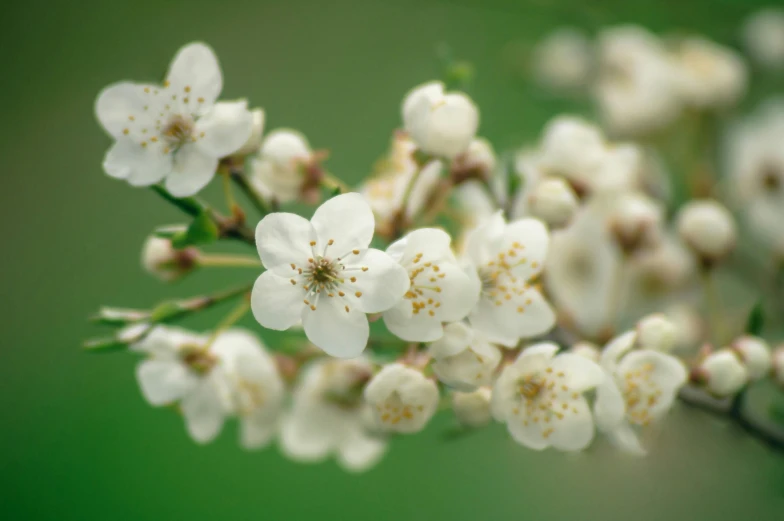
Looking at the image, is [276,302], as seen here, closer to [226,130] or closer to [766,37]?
[226,130]

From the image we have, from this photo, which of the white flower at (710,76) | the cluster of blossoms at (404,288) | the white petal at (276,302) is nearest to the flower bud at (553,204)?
the cluster of blossoms at (404,288)

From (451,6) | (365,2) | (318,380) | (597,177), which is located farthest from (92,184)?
(597,177)

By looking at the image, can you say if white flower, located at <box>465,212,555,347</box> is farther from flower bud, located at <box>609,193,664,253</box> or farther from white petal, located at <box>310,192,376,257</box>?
flower bud, located at <box>609,193,664,253</box>

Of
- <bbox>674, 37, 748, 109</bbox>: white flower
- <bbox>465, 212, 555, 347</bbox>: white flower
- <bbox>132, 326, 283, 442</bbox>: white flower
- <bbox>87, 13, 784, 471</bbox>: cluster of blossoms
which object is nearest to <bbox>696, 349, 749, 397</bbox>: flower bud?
<bbox>87, 13, 784, 471</bbox>: cluster of blossoms

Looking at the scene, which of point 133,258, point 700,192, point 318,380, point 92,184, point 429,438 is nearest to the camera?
point 318,380

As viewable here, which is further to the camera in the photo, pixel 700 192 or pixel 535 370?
pixel 700 192

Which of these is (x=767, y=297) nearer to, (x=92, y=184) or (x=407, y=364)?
(x=407, y=364)

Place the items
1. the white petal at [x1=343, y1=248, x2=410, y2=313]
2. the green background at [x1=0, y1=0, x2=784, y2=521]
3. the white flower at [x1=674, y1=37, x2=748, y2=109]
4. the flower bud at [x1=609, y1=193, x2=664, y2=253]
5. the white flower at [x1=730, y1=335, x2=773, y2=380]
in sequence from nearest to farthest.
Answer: the white petal at [x1=343, y1=248, x2=410, y2=313]
the white flower at [x1=730, y1=335, x2=773, y2=380]
the flower bud at [x1=609, y1=193, x2=664, y2=253]
the white flower at [x1=674, y1=37, x2=748, y2=109]
the green background at [x1=0, y1=0, x2=784, y2=521]
